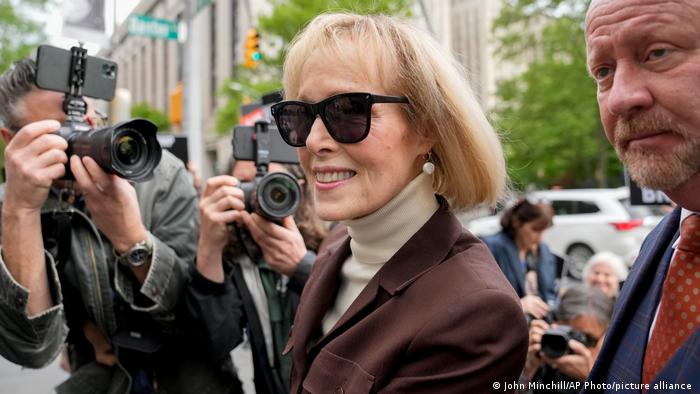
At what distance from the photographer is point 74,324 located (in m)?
2.28

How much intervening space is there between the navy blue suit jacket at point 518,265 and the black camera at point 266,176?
2.52 metres

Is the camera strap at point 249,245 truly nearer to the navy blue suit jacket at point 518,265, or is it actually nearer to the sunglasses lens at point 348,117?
the sunglasses lens at point 348,117

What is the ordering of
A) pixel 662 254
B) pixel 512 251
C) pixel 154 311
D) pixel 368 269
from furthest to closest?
pixel 512 251
pixel 154 311
pixel 368 269
pixel 662 254

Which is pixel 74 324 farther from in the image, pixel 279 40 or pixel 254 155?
pixel 279 40

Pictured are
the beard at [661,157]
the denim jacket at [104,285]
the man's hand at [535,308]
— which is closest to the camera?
the beard at [661,157]

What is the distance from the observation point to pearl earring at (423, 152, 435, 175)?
5.14 ft

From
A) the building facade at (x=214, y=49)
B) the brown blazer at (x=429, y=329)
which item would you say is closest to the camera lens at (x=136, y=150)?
the brown blazer at (x=429, y=329)

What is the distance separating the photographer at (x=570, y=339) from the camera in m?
2.55

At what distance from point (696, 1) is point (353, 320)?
99 centimetres

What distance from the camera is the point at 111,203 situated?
6.38 feet

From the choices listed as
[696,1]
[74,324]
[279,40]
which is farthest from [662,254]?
[279,40]

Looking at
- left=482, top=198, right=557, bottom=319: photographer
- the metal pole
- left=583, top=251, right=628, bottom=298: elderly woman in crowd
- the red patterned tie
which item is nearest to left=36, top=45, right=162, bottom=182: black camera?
the red patterned tie

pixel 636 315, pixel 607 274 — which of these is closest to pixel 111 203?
pixel 636 315

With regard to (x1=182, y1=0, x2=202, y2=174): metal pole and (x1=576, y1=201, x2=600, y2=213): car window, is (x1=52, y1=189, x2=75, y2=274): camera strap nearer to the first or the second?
(x1=182, y1=0, x2=202, y2=174): metal pole
